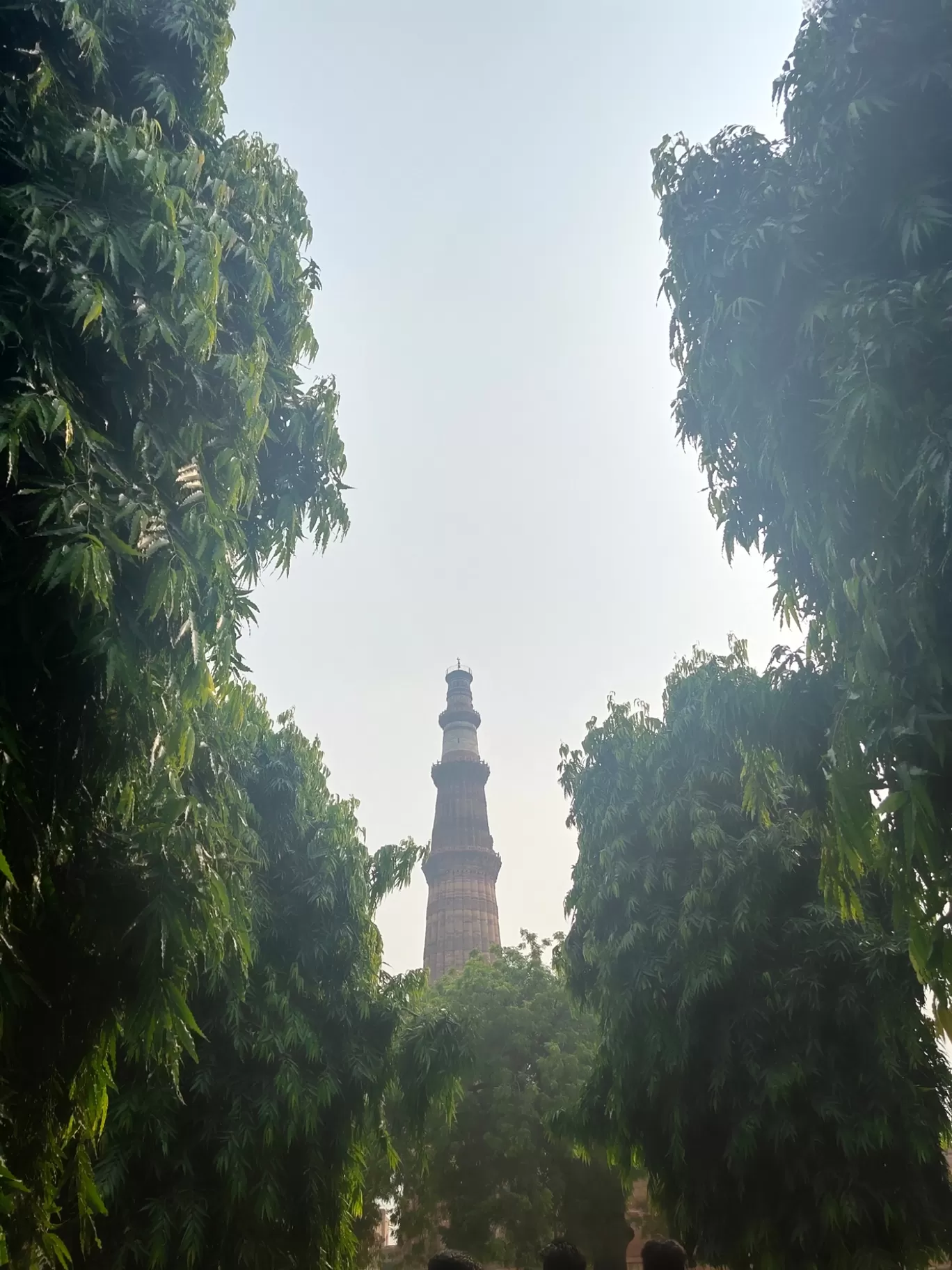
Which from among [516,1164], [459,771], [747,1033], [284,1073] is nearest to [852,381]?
[747,1033]

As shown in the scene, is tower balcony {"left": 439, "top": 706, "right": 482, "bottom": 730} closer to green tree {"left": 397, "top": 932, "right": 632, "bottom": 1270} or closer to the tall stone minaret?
the tall stone minaret

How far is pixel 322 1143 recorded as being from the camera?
851 cm

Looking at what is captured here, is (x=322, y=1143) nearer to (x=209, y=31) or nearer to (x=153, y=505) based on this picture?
(x=153, y=505)

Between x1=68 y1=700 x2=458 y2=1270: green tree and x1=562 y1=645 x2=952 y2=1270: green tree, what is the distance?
7.21 ft

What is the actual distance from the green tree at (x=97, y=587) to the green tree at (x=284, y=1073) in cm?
301

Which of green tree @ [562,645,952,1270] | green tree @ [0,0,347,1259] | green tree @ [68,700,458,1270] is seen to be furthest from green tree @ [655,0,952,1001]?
green tree @ [68,700,458,1270]

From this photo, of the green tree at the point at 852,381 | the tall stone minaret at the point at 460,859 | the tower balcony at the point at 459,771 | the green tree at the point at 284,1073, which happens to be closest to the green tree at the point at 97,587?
the green tree at the point at 852,381

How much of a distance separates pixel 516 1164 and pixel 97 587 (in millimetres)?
17229

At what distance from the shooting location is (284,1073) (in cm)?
779

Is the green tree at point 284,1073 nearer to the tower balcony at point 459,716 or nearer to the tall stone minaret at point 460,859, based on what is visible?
the tall stone minaret at point 460,859

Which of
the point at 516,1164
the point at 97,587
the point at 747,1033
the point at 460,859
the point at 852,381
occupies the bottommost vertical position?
the point at 516,1164

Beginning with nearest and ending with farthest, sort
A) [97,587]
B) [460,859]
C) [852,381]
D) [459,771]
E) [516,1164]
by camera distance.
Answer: [97,587] < [852,381] < [516,1164] < [460,859] < [459,771]

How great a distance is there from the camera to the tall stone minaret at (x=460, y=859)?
3600cm

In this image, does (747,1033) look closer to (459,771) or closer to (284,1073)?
(284,1073)
